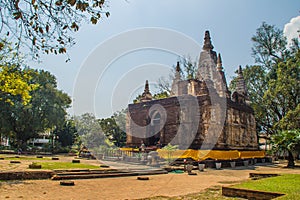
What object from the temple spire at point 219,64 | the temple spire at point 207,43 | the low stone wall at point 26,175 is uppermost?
the temple spire at point 207,43

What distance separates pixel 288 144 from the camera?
66.8 ft

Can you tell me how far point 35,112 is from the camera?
37.1m

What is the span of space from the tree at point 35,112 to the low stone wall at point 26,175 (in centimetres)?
2570

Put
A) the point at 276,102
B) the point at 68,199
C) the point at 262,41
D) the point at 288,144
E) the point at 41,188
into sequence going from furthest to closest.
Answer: the point at 262,41
the point at 276,102
the point at 288,144
the point at 41,188
the point at 68,199

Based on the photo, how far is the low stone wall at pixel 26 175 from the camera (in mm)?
10086

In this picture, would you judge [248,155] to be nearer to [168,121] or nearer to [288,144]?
[288,144]

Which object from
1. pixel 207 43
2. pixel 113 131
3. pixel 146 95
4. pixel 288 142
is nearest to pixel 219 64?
pixel 207 43

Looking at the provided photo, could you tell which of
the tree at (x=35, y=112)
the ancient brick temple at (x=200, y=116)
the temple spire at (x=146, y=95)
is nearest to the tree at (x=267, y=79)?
the ancient brick temple at (x=200, y=116)

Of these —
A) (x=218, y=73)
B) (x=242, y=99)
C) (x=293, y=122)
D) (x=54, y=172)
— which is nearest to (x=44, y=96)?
(x=218, y=73)

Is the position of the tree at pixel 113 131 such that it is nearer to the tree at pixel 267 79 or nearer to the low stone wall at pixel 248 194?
the tree at pixel 267 79

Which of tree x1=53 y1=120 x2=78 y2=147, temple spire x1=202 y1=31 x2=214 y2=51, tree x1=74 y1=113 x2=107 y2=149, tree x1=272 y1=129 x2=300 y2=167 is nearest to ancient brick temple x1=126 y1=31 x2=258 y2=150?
temple spire x1=202 y1=31 x2=214 y2=51

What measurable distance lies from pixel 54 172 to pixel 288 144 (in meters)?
16.7

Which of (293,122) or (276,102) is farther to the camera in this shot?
(276,102)

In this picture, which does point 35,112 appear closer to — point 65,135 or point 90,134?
point 90,134
